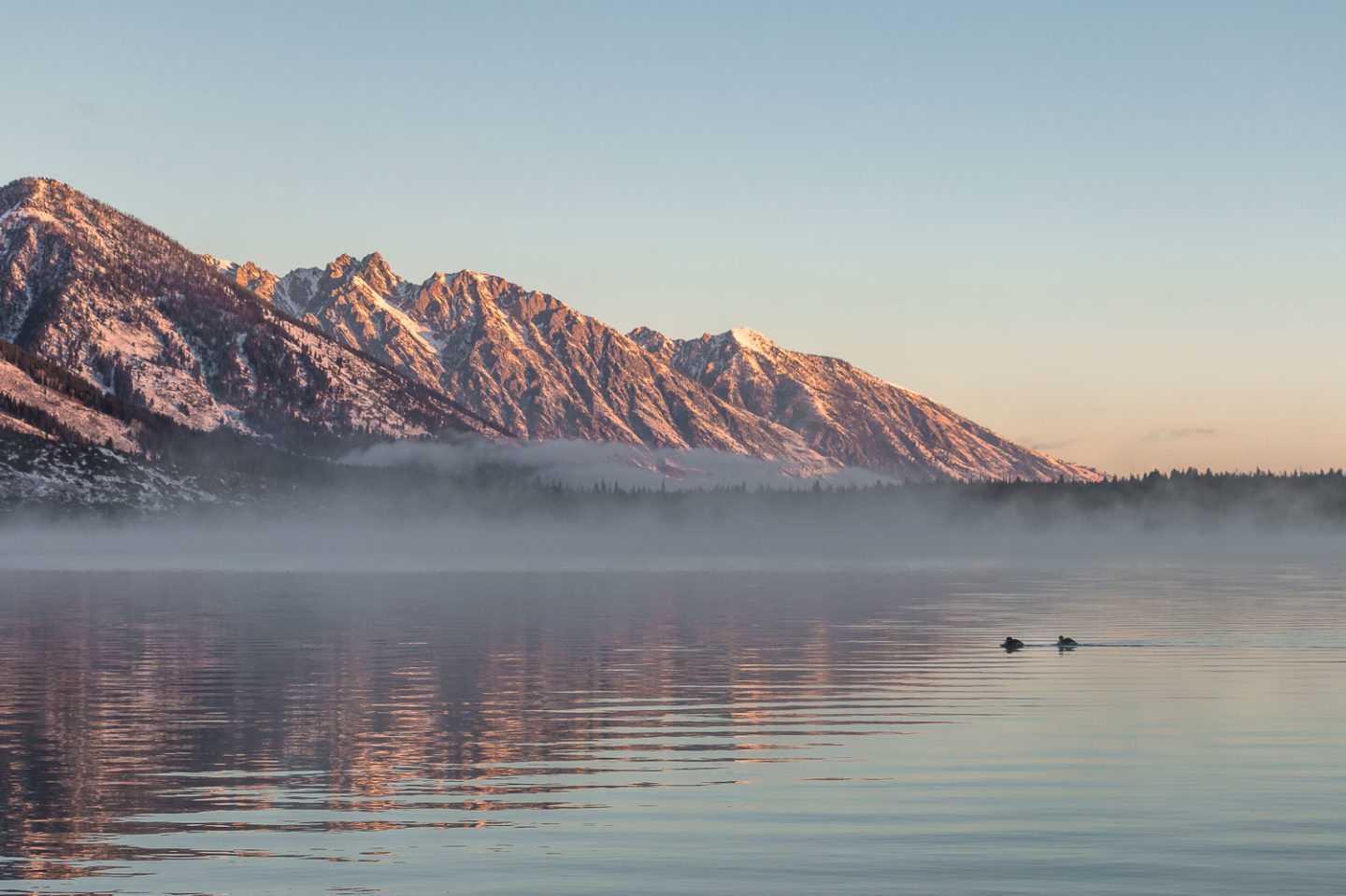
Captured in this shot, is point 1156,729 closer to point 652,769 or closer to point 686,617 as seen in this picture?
point 652,769

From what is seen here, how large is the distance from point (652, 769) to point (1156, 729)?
62.9 feet

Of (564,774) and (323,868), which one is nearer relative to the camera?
(323,868)

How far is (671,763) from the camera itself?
153ft

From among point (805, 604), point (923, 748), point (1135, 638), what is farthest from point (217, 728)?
point (805, 604)

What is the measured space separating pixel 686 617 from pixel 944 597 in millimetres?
44941

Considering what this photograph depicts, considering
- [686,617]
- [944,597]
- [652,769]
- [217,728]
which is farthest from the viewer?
[944,597]

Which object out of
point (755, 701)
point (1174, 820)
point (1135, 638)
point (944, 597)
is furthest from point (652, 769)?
point (944, 597)

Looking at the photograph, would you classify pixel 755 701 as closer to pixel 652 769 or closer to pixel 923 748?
pixel 923 748

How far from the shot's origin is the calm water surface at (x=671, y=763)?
107 feet

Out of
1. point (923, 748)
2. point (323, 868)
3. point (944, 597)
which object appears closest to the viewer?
point (323, 868)

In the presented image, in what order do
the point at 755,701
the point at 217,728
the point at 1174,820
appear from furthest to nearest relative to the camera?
the point at 755,701 < the point at 217,728 < the point at 1174,820

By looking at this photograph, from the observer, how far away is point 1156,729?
54750 mm

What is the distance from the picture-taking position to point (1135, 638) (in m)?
98.6

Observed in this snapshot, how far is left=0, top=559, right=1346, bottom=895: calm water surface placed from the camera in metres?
32.5
